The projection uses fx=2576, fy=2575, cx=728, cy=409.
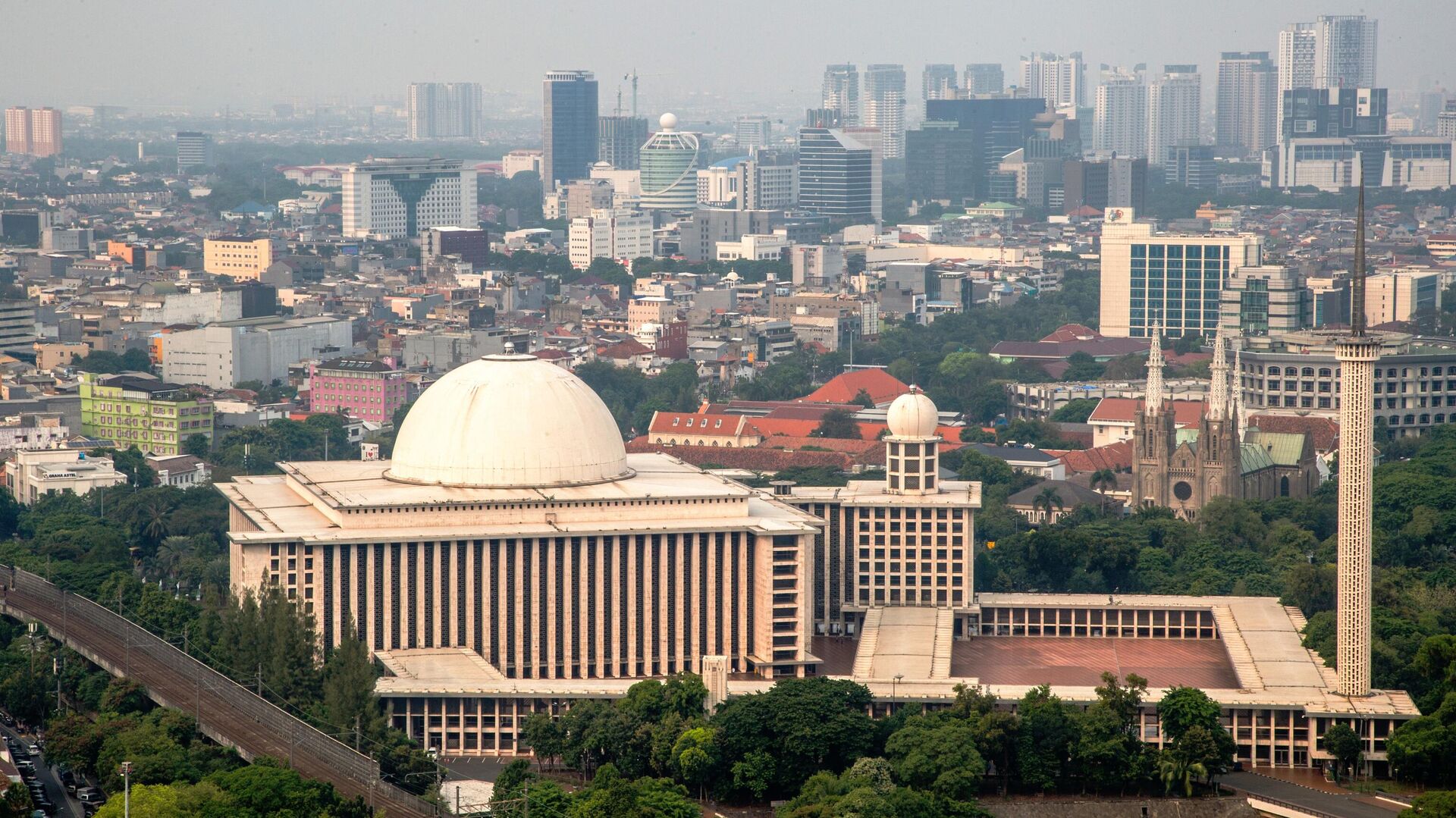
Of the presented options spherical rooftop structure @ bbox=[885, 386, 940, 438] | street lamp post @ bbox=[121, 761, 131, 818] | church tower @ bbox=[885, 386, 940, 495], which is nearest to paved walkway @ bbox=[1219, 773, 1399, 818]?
church tower @ bbox=[885, 386, 940, 495]

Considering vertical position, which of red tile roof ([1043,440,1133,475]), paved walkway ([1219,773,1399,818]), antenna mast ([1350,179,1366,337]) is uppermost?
antenna mast ([1350,179,1366,337])

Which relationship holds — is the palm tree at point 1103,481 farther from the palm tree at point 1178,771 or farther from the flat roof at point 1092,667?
the palm tree at point 1178,771

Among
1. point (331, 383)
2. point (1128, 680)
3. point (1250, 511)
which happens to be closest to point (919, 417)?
point (1128, 680)

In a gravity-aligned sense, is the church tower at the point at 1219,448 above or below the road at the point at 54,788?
above

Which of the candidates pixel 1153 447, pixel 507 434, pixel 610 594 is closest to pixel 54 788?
pixel 610 594

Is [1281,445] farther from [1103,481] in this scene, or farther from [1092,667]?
[1092,667]

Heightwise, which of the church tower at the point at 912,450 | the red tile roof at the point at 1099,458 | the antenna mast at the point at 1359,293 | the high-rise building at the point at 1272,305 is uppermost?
the antenna mast at the point at 1359,293

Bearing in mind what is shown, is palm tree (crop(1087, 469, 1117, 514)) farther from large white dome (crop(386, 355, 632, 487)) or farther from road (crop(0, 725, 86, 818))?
road (crop(0, 725, 86, 818))

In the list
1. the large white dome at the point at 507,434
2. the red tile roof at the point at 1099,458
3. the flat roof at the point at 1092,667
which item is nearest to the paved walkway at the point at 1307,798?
the flat roof at the point at 1092,667
